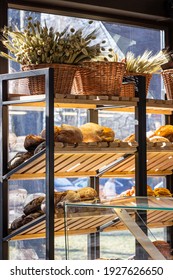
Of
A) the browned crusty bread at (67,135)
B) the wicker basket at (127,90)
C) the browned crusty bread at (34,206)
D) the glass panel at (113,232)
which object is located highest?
the wicker basket at (127,90)

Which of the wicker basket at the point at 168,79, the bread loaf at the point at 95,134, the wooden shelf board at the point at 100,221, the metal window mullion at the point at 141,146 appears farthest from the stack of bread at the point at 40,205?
the wooden shelf board at the point at 100,221

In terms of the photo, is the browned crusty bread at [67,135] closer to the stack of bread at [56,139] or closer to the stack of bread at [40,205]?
the stack of bread at [56,139]

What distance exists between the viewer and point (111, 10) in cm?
504

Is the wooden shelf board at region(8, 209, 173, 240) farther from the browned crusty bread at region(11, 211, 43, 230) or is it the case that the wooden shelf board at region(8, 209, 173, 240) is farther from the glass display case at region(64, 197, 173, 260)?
the browned crusty bread at region(11, 211, 43, 230)

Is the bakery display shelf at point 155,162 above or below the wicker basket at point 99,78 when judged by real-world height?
below

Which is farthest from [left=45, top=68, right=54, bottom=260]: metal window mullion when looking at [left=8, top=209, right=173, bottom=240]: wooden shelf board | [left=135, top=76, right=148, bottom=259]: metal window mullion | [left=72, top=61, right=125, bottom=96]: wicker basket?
[left=8, top=209, right=173, bottom=240]: wooden shelf board

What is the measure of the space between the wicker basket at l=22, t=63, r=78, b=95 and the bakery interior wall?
0.58m

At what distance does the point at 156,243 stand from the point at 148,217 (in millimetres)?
106

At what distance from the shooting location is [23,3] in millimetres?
4551

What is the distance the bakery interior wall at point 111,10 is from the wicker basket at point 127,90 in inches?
32.8

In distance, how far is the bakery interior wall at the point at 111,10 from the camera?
4602mm

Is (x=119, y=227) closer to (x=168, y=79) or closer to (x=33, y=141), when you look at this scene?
(x=33, y=141)

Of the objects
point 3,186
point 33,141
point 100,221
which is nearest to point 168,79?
point 33,141

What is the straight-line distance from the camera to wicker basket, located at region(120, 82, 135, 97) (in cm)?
434
